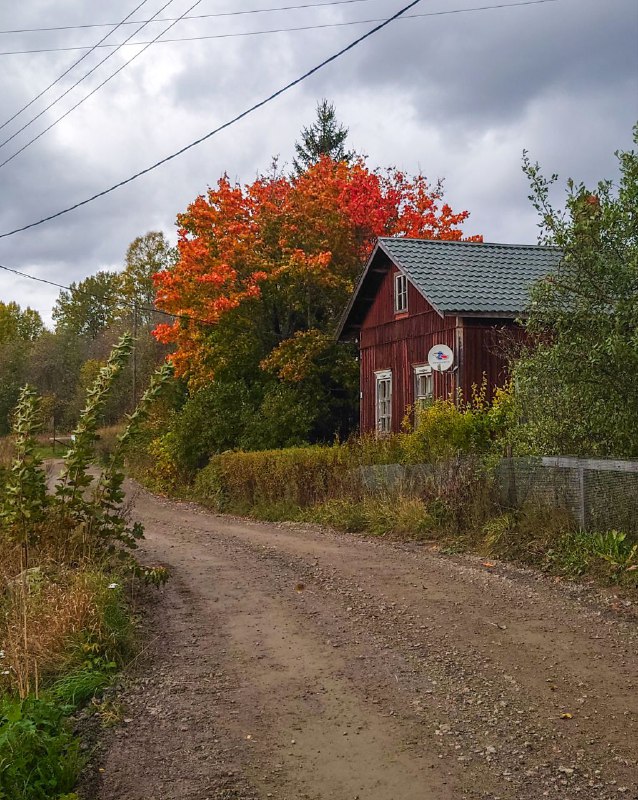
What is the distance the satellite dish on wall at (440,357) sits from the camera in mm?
18750

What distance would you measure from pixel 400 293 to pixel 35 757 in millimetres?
17967

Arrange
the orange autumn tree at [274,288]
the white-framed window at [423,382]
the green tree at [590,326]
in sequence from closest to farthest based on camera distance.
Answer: the green tree at [590,326]
the white-framed window at [423,382]
the orange autumn tree at [274,288]

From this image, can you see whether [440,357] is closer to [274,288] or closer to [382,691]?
[274,288]

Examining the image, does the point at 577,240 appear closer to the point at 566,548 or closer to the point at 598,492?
the point at 598,492

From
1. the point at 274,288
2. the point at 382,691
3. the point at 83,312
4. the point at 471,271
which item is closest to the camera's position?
the point at 382,691

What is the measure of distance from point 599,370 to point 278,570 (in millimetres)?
4916

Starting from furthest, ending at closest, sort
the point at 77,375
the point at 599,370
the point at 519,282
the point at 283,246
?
the point at 77,375 → the point at 283,246 → the point at 519,282 → the point at 599,370

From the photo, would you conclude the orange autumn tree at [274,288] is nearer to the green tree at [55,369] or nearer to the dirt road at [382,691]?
the dirt road at [382,691]

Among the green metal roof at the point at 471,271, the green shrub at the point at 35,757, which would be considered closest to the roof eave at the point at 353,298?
the green metal roof at the point at 471,271

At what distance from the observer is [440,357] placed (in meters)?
18.9

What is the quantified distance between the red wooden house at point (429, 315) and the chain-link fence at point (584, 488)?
565cm

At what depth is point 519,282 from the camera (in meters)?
20.8

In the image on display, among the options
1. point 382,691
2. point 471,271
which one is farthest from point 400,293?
point 382,691

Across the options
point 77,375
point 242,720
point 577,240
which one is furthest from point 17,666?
point 77,375
